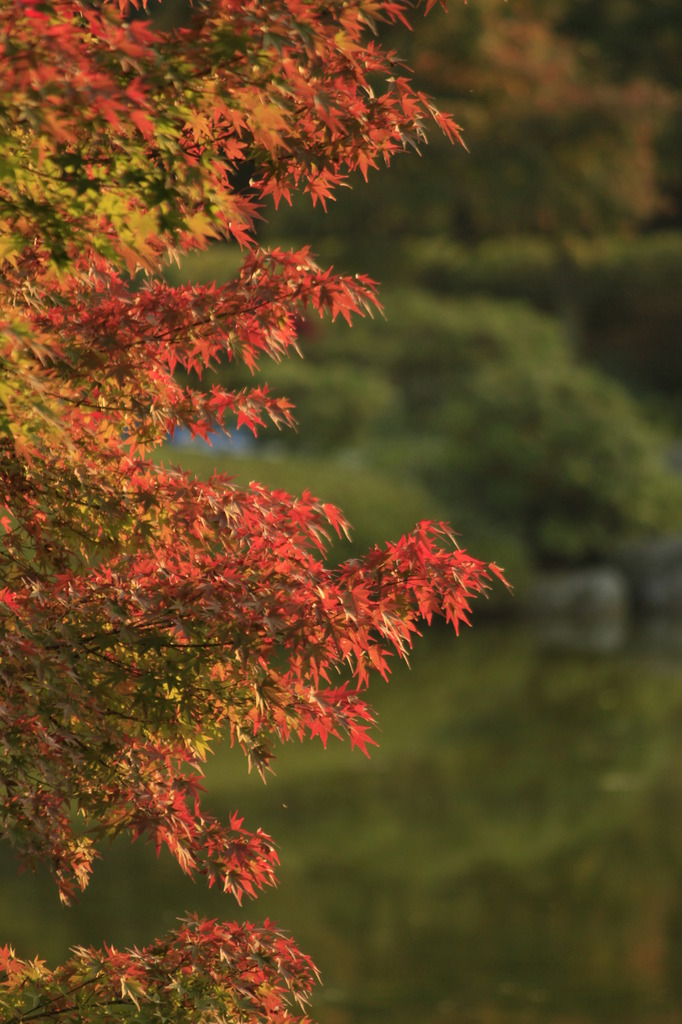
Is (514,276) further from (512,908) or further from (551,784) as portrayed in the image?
(512,908)

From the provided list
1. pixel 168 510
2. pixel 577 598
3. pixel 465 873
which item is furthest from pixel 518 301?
pixel 168 510

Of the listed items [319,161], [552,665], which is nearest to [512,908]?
[319,161]

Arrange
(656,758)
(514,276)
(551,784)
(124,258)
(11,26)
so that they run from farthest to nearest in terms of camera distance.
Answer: (514,276), (656,758), (551,784), (124,258), (11,26)

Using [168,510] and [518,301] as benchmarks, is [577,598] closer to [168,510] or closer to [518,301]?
[518,301]

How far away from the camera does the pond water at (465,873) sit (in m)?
4.13

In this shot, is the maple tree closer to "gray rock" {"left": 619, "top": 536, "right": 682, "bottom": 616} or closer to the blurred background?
the blurred background

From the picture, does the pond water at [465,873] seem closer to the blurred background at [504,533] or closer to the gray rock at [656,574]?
the blurred background at [504,533]

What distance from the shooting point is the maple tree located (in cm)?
189

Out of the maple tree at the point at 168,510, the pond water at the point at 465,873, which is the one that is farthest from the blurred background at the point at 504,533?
the maple tree at the point at 168,510

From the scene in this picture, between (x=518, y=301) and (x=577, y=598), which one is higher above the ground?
(x=518, y=301)

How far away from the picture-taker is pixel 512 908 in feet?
16.1

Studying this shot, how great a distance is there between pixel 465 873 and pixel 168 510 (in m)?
3.46

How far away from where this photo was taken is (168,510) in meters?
2.20

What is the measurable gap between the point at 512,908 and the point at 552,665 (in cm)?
495
